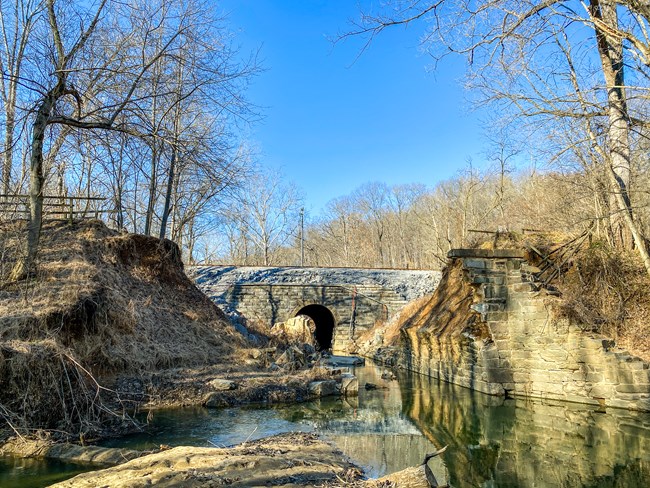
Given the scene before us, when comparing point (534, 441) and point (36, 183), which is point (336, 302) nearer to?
point (36, 183)

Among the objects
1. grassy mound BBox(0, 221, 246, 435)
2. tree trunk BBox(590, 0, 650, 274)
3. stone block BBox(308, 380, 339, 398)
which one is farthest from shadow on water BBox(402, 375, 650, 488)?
grassy mound BBox(0, 221, 246, 435)

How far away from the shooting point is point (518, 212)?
28.4 metres

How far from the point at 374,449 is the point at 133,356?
6698 millimetres

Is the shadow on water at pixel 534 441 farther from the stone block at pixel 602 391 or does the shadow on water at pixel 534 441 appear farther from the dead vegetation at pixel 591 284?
the dead vegetation at pixel 591 284

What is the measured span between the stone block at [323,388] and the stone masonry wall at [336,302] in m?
14.1

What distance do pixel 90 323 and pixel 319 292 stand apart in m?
16.9

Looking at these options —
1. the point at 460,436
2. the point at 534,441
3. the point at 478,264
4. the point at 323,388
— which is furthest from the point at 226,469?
the point at 478,264

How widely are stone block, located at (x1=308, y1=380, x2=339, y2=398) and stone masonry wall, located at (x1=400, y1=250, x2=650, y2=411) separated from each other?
4.06m

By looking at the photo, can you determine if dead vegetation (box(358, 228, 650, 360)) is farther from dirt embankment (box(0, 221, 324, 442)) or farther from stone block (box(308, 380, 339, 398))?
dirt embankment (box(0, 221, 324, 442))

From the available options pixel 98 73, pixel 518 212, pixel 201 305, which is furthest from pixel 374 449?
pixel 518 212

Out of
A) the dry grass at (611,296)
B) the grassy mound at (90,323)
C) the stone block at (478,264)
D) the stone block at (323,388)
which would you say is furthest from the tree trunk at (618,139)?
the grassy mound at (90,323)

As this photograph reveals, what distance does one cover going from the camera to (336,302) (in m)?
27.0

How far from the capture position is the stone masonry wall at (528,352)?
10.1m

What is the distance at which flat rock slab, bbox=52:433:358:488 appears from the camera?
4.65m
